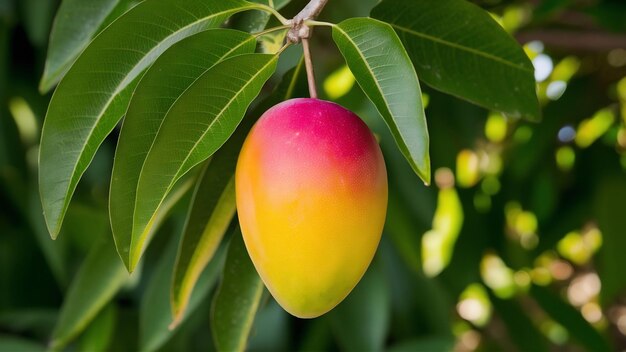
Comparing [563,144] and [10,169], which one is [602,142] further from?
[10,169]

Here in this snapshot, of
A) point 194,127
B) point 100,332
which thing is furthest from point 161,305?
point 194,127

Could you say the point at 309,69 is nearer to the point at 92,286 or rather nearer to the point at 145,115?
the point at 145,115

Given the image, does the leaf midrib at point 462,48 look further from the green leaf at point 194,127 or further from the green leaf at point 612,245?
the green leaf at point 612,245

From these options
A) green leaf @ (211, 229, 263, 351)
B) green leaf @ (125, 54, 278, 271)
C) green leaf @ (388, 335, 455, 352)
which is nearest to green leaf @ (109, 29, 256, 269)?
green leaf @ (125, 54, 278, 271)

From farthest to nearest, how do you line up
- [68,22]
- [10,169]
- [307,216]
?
[10,169]
[68,22]
[307,216]

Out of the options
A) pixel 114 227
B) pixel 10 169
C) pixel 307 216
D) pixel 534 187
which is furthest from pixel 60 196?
pixel 534 187

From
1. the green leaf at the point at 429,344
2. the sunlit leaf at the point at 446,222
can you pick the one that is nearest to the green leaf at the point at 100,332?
the green leaf at the point at 429,344
